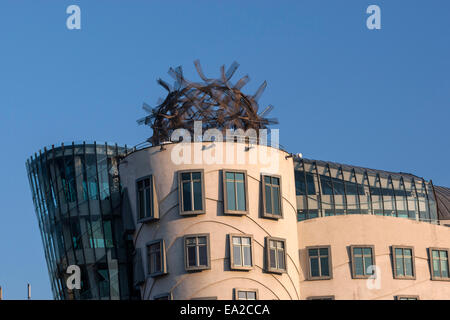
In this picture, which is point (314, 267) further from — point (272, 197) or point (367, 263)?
point (272, 197)

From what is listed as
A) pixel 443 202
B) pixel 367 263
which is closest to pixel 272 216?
pixel 367 263

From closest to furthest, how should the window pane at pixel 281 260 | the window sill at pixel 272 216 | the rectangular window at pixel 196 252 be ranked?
Answer: the rectangular window at pixel 196 252
the window sill at pixel 272 216
the window pane at pixel 281 260

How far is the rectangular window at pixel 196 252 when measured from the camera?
5534 centimetres

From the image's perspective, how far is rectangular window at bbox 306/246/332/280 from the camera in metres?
61.3

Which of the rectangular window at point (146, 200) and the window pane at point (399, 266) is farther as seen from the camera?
the window pane at point (399, 266)

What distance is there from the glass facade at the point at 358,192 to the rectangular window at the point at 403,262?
835 centimetres

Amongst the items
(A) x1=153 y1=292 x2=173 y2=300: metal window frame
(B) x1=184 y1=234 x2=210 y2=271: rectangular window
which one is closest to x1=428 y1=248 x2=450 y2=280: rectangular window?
(B) x1=184 y1=234 x2=210 y2=271: rectangular window

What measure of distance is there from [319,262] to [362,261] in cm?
278

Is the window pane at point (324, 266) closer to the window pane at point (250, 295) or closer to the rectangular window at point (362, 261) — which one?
the rectangular window at point (362, 261)

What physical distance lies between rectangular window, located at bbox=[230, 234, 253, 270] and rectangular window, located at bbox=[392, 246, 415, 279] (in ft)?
36.6

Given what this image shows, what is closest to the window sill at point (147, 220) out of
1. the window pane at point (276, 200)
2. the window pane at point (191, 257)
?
the window pane at point (191, 257)

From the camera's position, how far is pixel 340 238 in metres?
62.0

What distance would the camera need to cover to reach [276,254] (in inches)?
2260

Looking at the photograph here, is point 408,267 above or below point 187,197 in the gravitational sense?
below
